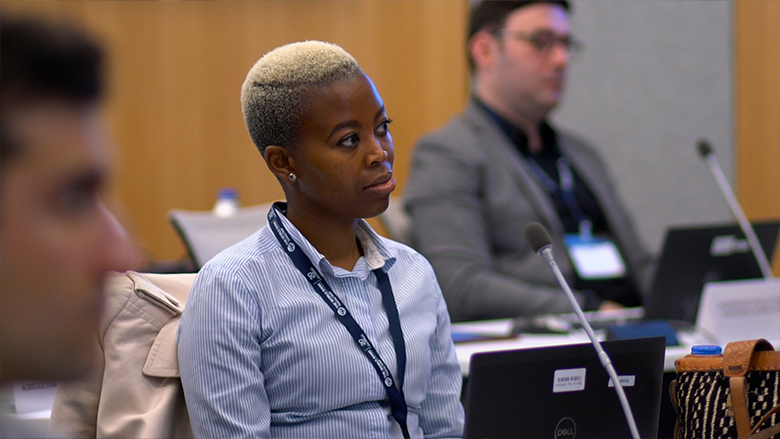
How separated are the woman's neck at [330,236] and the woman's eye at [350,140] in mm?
138

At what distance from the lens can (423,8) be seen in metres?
4.33

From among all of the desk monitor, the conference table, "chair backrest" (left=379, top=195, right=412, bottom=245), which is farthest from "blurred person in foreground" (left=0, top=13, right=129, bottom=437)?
"chair backrest" (left=379, top=195, right=412, bottom=245)

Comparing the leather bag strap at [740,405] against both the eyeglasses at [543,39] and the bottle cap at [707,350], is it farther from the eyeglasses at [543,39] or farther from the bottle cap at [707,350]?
the eyeglasses at [543,39]

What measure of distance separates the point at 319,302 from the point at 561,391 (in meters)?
0.40

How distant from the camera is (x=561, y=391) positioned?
1.21 meters

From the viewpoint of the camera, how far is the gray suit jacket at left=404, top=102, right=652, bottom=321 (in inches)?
103

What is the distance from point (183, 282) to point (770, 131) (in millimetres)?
4152

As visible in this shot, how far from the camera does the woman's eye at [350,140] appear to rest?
1.32 meters

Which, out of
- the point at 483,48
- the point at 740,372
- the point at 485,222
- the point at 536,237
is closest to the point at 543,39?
the point at 483,48

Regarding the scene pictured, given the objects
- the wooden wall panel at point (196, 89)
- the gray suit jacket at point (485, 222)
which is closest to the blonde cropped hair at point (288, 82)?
the gray suit jacket at point (485, 222)

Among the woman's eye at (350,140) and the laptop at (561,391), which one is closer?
the laptop at (561,391)

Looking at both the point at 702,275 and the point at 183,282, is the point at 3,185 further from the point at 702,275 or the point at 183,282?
the point at 702,275

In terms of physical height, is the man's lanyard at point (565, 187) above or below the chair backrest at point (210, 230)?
below

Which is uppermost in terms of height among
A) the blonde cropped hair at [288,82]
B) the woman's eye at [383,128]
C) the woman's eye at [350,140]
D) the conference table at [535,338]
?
A: the blonde cropped hair at [288,82]
